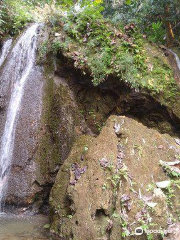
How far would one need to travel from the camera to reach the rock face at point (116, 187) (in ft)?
10.8

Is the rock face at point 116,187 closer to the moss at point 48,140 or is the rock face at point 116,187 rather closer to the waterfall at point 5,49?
the moss at point 48,140

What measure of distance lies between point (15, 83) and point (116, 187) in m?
4.45

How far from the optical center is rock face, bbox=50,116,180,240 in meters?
3.30

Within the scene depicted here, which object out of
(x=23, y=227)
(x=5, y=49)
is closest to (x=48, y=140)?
(x=23, y=227)

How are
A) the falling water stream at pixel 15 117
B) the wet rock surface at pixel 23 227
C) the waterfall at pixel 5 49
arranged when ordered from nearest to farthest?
the wet rock surface at pixel 23 227, the falling water stream at pixel 15 117, the waterfall at pixel 5 49

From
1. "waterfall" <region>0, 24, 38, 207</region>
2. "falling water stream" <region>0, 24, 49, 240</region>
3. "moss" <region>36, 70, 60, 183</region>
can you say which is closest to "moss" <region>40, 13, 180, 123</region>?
"waterfall" <region>0, 24, 38, 207</region>

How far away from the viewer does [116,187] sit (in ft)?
12.1

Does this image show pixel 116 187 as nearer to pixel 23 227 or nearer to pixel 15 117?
pixel 23 227

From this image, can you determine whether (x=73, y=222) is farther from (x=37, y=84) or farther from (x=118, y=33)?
(x=118, y=33)

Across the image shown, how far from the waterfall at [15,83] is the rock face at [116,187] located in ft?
6.07

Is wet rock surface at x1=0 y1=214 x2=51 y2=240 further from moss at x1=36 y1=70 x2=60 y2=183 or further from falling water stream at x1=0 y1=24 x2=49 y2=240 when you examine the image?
moss at x1=36 y1=70 x2=60 y2=183

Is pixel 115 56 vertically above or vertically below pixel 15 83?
above

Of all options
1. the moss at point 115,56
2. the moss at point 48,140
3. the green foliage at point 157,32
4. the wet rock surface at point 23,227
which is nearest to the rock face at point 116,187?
the wet rock surface at point 23,227

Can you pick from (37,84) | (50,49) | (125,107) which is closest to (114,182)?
(125,107)
